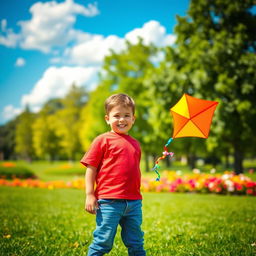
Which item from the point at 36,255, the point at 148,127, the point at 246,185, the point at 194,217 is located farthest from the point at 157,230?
the point at 148,127

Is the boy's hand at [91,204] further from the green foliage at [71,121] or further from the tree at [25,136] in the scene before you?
the tree at [25,136]

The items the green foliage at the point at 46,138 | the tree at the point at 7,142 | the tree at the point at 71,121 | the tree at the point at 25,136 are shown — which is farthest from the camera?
the tree at the point at 7,142

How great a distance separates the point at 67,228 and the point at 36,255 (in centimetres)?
151

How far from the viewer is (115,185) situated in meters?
2.59

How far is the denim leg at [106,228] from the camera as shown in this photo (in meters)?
2.49

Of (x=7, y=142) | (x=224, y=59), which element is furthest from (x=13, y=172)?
(x=7, y=142)

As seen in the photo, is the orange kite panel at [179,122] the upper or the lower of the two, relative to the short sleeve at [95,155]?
upper

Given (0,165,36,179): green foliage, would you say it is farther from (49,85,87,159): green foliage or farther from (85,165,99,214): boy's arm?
(49,85,87,159): green foliage

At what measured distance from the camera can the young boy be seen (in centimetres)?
252

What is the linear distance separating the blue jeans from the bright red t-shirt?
7 cm

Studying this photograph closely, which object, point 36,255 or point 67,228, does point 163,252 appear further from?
point 67,228

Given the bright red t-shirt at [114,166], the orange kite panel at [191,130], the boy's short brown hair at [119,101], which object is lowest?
the bright red t-shirt at [114,166]

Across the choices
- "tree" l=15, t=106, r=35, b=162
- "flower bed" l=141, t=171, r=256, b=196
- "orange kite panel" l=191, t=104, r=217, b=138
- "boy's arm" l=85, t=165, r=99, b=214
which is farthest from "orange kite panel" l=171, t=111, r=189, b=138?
"tree" l=15, t=106, r=35, b=162

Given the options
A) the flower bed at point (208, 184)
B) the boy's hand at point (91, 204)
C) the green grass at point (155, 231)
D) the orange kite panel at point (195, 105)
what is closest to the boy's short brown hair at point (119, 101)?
the orange kite panel at point (195, 105)
